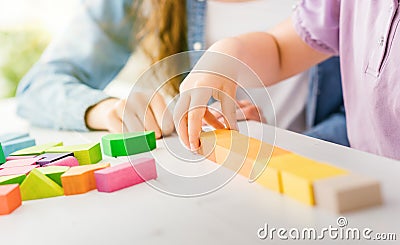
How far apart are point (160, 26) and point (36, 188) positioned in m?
0.58

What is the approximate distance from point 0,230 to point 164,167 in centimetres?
15

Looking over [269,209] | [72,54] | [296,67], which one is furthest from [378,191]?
[72,54]

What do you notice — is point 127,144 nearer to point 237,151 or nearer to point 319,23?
point 237,151

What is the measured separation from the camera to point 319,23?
744 mm

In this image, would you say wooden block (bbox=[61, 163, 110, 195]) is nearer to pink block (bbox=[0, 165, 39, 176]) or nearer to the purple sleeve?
pink block (bbox=[0, 165, 39, 176])

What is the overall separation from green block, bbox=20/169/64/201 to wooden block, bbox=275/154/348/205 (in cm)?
18

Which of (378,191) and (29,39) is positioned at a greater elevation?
(378,191)

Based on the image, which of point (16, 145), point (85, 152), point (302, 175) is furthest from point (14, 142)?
point (302, 175)

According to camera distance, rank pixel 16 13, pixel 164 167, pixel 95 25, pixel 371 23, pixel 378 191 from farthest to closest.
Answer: pixel 16 13, pixel 95 25, pixel 371 23, pixel 164 167, pixel 378 191

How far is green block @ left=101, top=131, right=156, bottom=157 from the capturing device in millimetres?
532

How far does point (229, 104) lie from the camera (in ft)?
1.75

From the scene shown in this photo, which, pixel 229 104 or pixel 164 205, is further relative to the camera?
pixel 229 104

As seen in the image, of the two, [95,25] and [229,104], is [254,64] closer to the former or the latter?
[229,104]

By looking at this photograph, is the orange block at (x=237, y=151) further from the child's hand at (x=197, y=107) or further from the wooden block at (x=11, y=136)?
the wooden block at (x=11, y=136)
